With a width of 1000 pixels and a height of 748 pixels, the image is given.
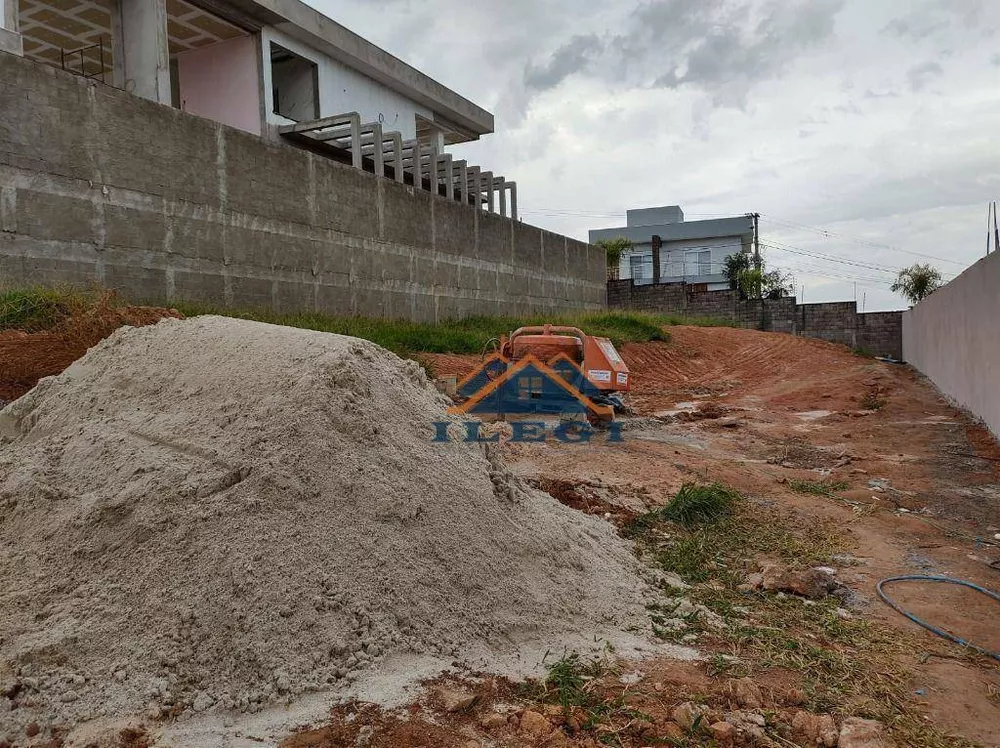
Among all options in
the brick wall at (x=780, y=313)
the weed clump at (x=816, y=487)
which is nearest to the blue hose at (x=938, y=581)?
the weed clump at (x=816, y=487)

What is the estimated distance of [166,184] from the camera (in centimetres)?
1049

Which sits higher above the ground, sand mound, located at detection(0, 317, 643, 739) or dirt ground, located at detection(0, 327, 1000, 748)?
sand mound, located at detection(0, 317, 643, 739)

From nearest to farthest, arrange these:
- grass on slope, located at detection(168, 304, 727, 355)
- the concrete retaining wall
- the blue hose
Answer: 1. the blue hose
2. the concrete retaining wall
3. grass on slope, located at detection(168, 304, 727, 355)

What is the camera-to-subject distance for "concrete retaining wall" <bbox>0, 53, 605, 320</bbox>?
8906mm

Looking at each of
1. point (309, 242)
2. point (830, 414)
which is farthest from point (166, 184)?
point (830, 414)

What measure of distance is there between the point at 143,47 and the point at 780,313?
22647mm

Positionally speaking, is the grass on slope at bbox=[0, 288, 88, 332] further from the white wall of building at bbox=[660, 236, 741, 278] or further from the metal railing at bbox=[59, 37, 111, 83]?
the white wall of building at bbox=[660, 236, 741, 278]

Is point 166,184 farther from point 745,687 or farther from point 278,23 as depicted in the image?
point 745,687

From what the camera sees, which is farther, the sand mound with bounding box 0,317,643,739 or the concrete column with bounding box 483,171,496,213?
the concrete column with bounding box 483,171,496,213

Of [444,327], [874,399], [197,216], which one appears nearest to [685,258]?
[444,327]

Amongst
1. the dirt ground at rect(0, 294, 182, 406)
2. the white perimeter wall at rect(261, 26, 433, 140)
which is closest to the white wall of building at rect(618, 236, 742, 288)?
the white perimeter wall at rect(261, 26, 433, 140)

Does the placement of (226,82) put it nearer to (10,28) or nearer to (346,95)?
(346,95)

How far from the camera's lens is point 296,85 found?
16.6m

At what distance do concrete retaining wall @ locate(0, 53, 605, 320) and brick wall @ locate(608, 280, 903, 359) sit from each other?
11888 millimetres
